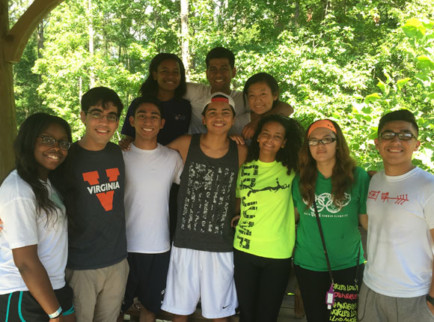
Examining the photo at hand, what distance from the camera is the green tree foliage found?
17.6ft

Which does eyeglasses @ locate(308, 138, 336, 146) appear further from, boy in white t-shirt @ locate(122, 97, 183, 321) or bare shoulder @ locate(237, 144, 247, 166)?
boy in white t-shirt @ locate(122, 97, 183, 321)

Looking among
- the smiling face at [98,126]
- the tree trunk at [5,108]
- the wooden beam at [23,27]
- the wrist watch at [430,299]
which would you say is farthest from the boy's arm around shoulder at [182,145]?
the wooden beam at [23,27]

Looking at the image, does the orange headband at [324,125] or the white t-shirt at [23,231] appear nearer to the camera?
the white t-shirt at [23,231]

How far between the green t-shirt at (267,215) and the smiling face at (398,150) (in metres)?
0.65

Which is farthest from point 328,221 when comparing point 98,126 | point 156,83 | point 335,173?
point 156,83

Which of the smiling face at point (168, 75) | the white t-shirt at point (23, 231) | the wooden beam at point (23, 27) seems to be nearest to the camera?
the white t-shirt at point (23, 231)

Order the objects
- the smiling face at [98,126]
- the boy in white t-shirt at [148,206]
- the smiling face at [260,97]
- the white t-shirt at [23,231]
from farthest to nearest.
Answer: the smiling face at [260,97], the boy in white t-shirt at [148,206], the smiling face at [98,126], the white t-shirt at [23,231]

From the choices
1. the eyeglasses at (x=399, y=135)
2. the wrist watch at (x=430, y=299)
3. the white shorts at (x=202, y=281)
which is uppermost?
the eyeglasses at (x=399, y=135)

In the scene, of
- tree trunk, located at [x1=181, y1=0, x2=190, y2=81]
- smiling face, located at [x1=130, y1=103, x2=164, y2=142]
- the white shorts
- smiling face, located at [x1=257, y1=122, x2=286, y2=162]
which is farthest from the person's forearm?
tree trunk, located at [x1=181, y1=0, x2=190, y2=81]

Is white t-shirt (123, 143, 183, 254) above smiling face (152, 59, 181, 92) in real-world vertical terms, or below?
below

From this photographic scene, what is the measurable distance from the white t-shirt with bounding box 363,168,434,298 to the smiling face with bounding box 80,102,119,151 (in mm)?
1701

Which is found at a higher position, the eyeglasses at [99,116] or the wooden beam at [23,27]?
the wooden beam at [23,27]

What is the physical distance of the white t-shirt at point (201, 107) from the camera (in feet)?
10.2

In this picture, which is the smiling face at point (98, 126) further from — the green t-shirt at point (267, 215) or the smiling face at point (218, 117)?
the green t-shirt at point (267, 215)
